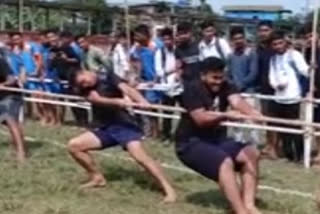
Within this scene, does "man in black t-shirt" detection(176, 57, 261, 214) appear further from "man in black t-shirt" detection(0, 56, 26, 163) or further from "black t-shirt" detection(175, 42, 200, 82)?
"black t-shirt" detection(175, 42, 200, 82)

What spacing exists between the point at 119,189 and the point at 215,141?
1767 mm

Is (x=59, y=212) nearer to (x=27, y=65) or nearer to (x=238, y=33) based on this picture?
(x=238, y=33)

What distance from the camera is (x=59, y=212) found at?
8492 millimetres

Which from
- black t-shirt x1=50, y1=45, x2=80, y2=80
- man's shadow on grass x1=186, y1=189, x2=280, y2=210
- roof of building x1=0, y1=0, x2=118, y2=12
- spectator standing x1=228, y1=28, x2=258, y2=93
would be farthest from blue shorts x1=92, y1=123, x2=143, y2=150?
roof of building x1=0, y1=0, x2=118, y2=12

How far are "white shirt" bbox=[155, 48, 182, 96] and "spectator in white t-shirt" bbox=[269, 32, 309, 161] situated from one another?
1.93 meters

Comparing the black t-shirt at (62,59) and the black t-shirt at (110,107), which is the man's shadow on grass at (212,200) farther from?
A: the black t-shirt at (62,59)

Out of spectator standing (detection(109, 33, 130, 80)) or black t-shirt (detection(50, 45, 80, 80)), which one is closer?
spectator standing (detection(109, 33, 130, 80))

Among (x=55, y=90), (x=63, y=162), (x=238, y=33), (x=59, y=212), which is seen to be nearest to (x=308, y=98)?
(x=238, y=33)

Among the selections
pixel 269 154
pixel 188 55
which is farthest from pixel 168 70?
pixel 269 154

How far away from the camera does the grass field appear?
28.7 feet

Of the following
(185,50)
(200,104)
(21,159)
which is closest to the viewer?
(200,104)

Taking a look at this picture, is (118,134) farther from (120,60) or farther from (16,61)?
(16,61)

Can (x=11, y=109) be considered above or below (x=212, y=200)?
above

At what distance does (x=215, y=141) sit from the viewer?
8367 millimetres
